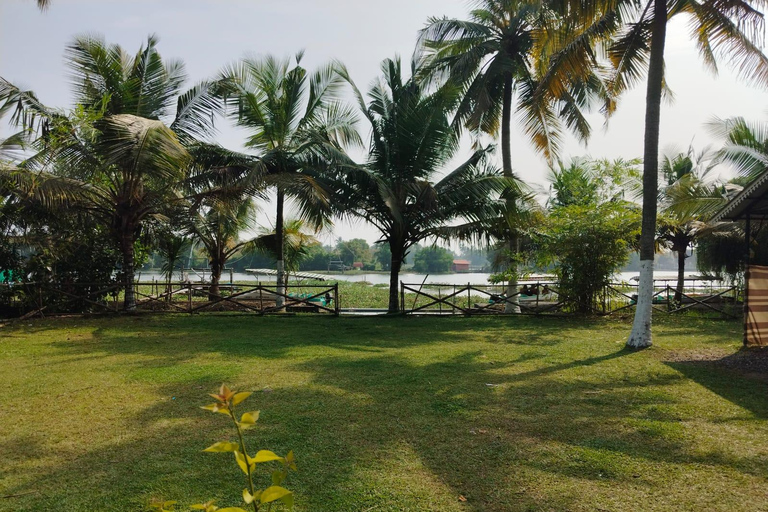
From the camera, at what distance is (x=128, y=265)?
14086 mm

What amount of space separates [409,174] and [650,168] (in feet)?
23.4

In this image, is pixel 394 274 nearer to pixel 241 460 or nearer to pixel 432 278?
pixel 241 460

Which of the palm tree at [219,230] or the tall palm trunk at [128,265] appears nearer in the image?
the tall palm trunk at [128,265]

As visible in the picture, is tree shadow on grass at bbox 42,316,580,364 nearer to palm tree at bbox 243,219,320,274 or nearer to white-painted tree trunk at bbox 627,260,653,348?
white-painted tree trunk at bbox 627,260,653,348

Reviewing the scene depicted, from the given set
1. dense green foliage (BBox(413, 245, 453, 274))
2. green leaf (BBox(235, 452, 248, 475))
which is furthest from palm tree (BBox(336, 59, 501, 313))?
dense green foliage (BBox(413, 245, 453, 274))

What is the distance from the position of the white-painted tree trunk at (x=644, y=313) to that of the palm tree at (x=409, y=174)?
575cm

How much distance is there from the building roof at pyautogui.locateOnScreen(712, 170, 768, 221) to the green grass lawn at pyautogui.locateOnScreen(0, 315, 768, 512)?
302 centimetres

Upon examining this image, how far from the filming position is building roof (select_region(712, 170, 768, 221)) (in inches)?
372

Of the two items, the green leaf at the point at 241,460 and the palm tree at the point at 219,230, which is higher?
the palm tree at the point at 219,230

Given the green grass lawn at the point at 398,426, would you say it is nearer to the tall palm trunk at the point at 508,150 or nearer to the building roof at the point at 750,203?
the building roof at the point at 750,203

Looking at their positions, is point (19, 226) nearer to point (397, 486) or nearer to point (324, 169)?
point (324, 169)

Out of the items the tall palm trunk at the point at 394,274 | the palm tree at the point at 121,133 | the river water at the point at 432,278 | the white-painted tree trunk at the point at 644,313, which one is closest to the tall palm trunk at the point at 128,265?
the palm tree at the point at 121,133

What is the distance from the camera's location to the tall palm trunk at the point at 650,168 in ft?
30.3

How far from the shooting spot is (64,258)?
47.4 ft
